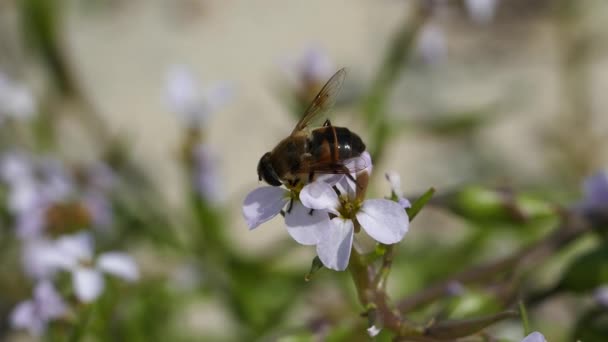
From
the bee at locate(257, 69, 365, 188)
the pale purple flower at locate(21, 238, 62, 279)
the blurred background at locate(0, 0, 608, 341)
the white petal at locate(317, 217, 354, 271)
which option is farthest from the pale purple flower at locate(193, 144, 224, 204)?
the white petal at locate(317, 217, 354, 271)

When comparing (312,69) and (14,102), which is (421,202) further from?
(14,102)

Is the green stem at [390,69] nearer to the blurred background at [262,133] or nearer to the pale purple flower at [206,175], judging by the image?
the blurred background at [262,133]

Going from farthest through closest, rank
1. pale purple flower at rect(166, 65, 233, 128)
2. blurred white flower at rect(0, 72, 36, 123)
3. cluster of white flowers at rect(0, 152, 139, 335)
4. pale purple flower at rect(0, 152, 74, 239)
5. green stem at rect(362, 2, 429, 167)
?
blurred white flower at rect(0, 72, 36, 123)
pale purple flower at rect(166, 65, 233, 128)
green stem at rect(362, 2, 429, 167)
pale purple flower at rect(0, 152, 74, 239)
cluster of white flowers at rect(0, 152, 139, 335)

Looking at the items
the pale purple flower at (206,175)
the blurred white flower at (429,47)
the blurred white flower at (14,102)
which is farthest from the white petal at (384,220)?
the blurred white flower at (14,102)

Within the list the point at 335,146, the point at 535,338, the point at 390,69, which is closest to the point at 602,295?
the point at 535,338

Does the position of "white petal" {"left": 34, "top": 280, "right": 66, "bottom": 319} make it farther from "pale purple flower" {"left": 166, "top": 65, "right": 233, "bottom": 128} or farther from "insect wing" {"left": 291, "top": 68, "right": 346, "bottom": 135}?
"pale purple flower" {"left": 166, "top": 65, "right": 233, "bottom": 128}

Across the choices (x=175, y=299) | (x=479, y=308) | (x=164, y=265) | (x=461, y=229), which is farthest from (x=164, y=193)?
(x=479, y=308)

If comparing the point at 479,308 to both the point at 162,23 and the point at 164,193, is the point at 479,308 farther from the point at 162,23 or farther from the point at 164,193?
the point at 162,23
